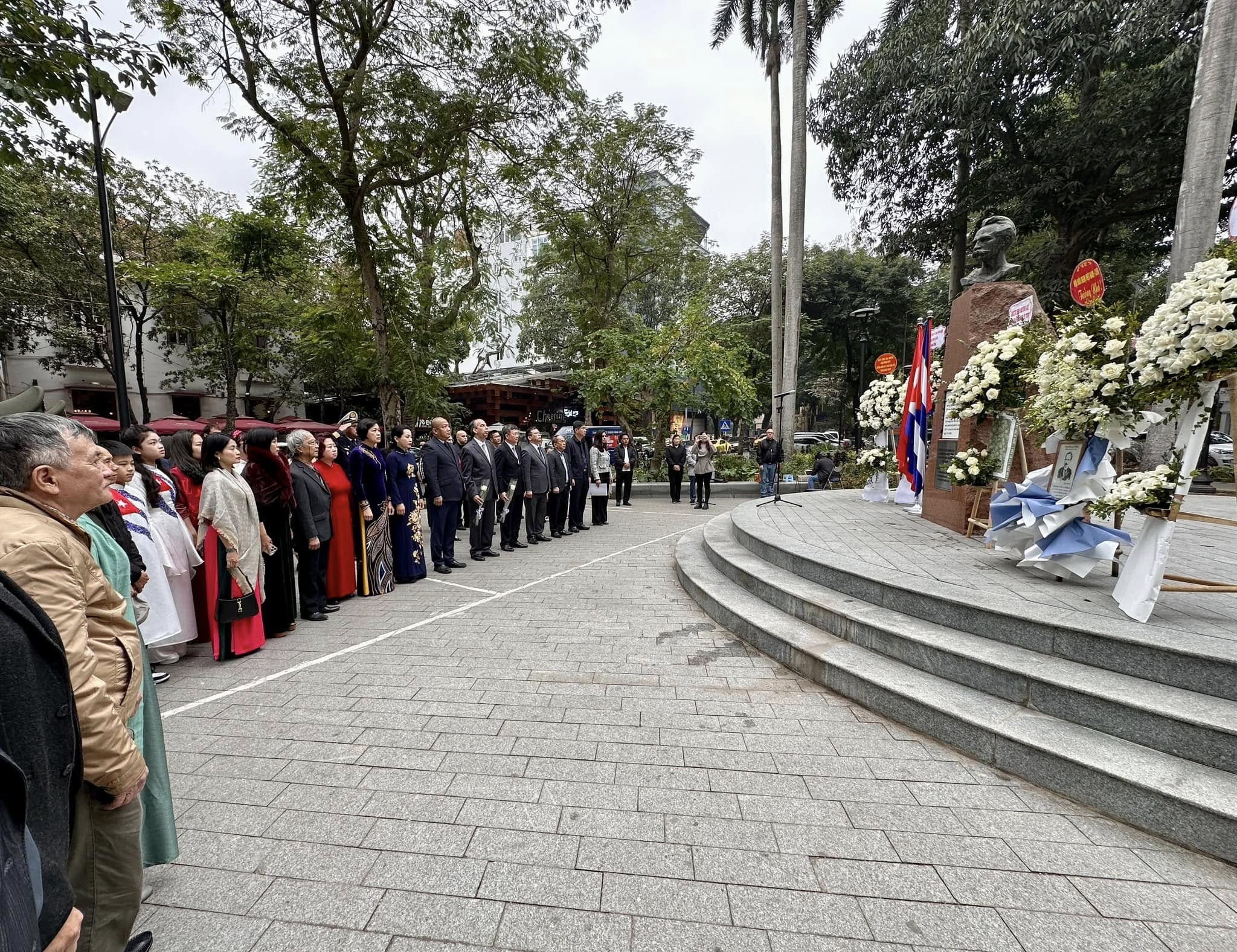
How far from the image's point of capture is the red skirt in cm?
412

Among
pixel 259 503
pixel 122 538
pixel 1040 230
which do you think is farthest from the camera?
pixel 1040 230

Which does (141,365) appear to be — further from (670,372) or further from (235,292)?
(670,372)

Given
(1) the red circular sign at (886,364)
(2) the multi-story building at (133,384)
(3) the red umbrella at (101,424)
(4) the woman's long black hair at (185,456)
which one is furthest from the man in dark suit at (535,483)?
(2) the multi-story building at (133,384)

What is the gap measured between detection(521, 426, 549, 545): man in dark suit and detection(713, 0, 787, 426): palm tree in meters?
9.63

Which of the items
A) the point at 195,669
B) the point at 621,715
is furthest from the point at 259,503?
the point at 621,715

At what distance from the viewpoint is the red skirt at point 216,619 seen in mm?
4125

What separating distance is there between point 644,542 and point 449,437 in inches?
145

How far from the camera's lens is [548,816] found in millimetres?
2416

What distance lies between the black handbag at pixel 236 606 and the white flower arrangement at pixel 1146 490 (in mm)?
6016

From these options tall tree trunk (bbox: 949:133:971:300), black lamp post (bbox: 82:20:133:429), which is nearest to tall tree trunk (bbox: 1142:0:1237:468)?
tall tree trunk (bbox: 949:133:971:300)

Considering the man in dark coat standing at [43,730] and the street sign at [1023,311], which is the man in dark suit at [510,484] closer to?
the street sign at [1023,311]

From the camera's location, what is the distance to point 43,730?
1171 millimetres

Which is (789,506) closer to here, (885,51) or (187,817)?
(187,817)

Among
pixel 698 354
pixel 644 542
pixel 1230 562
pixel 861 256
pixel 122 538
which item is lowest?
pixel 644 542
